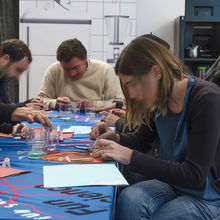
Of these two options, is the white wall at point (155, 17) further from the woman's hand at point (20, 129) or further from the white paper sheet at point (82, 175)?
the white paper sheet at point (82, 175)

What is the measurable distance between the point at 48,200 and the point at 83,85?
2673mm

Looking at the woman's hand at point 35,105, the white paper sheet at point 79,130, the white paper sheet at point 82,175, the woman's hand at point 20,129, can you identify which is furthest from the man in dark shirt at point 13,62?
the white paper sheet at point 82,175

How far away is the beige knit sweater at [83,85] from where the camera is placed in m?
3.53

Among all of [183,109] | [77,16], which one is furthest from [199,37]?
[183,109]

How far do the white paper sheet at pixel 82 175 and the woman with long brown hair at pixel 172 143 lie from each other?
0.19 ft

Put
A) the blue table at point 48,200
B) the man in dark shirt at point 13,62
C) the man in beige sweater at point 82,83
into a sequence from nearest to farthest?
1. the blue table at point 48,200
2. the man in dark shirt at point 13,62
3. the man in beige sweater at point 82,83

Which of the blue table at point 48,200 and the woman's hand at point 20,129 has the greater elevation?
the blue table at point 48,200

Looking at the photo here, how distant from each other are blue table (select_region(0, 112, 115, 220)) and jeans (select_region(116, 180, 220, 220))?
0.21 meters

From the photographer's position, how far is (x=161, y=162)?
1.21m

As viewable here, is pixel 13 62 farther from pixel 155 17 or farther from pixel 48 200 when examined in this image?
pixel 155 17

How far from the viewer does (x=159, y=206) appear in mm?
1268

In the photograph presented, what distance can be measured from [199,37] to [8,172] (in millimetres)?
4116

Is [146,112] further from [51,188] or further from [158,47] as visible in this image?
[51,188]

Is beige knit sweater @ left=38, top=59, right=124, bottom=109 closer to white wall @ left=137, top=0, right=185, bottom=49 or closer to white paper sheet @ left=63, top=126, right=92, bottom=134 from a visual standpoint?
white paper sheet @ left=63, top=126, right=92, bottom=134
